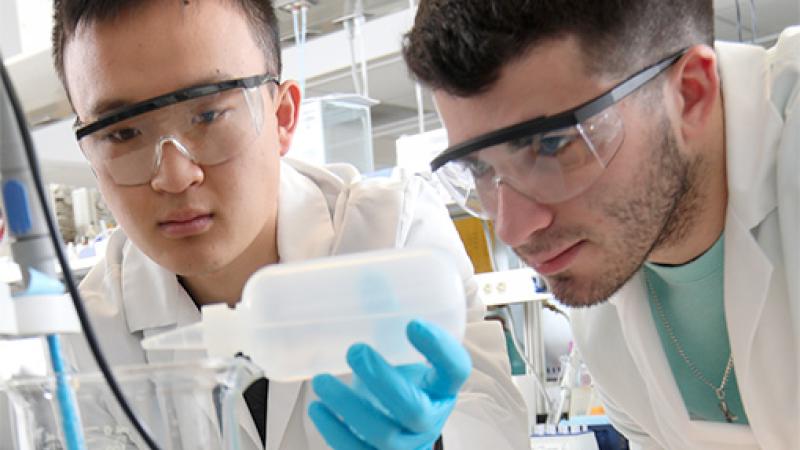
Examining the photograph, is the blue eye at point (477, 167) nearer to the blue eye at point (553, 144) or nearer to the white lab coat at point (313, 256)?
the blue eye at point (553, 144)

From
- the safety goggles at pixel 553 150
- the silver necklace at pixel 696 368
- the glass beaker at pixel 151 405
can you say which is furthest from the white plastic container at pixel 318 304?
the silver necklace at pixel 696 368

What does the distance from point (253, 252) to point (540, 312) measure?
1948 millimetres

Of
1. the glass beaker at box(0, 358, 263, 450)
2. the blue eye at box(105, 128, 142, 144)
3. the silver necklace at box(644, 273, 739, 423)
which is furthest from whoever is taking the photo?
the silver necklace at box(644, 273, 739, 423)

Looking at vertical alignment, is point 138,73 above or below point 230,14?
below

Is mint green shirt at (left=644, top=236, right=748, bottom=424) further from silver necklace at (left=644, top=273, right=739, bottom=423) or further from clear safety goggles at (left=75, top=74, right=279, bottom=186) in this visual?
clear safety goggles at (left=75, top=74, right=279, bottom=186)

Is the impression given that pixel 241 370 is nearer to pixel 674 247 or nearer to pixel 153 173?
pixel 153 173

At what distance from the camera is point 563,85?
1.36 meters

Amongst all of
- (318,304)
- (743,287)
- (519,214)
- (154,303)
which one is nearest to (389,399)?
(318,304)

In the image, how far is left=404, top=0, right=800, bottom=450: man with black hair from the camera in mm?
1370

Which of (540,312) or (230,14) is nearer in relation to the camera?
(230,14)

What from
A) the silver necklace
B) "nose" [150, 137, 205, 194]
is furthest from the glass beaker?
the silver necklace

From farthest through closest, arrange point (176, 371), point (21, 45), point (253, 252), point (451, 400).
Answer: point (21, 45) → point (253, 252) → point (451, 400) → point (176, 371)

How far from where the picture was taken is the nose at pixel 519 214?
55.0 inches

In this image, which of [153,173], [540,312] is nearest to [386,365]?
[153,173]
